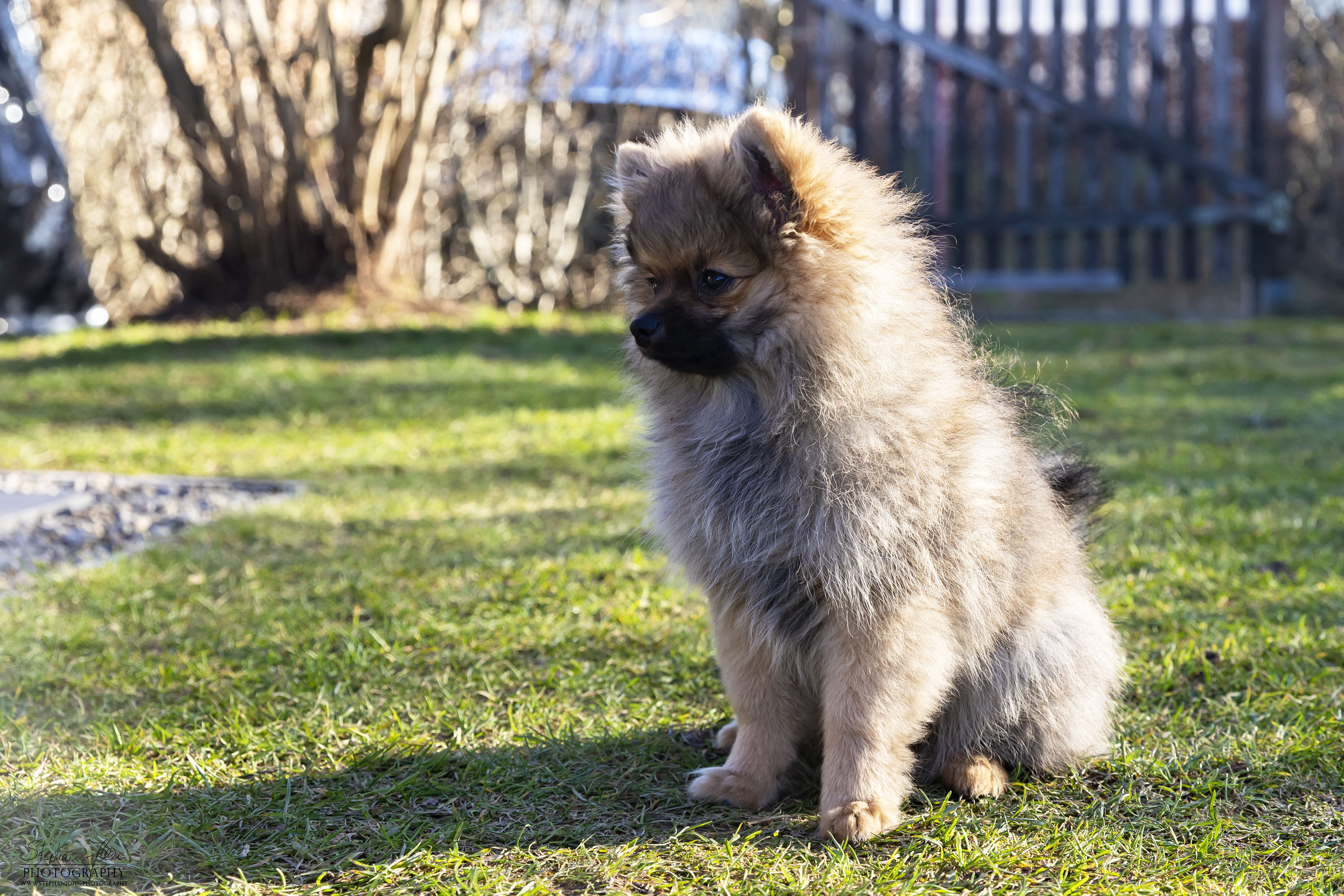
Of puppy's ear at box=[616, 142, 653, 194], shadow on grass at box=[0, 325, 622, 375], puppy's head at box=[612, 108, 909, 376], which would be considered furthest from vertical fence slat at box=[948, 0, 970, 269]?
puppy's head at box=[612, 108, 909, 376]

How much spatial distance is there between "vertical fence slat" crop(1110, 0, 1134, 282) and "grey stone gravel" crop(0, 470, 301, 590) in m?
8.49

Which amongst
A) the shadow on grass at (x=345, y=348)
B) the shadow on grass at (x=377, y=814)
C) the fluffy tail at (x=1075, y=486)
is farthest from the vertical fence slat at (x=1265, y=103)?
the shadow on grass at (x=377, y=814)

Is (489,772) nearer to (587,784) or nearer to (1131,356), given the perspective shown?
(587,784)

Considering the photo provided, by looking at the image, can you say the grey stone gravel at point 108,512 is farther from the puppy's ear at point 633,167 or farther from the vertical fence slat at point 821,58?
the vertical fence slat at point 821,58

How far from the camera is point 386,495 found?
539 cm

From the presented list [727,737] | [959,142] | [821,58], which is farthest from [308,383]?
[959,142]

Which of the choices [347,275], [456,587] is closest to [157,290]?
[347,275]

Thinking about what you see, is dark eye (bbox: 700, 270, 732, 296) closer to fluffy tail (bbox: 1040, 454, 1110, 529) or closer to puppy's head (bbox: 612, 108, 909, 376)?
puppy's head (bbox: 612, 108, 909, 376)

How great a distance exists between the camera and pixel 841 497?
7.91ft

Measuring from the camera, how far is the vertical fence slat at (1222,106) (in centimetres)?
1042

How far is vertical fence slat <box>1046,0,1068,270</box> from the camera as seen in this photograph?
1074 centimetres

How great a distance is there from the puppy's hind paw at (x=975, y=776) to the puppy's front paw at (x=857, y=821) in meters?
0.26

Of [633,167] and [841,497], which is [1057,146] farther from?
[841,497]

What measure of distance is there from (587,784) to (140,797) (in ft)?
3.33
